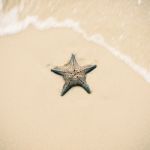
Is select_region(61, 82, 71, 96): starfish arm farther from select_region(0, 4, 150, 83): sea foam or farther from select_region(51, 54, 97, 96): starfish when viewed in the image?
select_region(0, 4, 150, 83): sea foam

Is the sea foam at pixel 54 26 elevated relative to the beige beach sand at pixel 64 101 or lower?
elevated

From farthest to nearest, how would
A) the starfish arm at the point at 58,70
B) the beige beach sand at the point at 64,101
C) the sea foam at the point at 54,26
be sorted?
the sea foam at the point at 54,26 → the starfish arm at the point at 58,70 → the beige beach sand at the point at 64,101

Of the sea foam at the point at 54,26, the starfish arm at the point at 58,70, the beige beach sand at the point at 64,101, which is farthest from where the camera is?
the sea foam at the point at 54,26

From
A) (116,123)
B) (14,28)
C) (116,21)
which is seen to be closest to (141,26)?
(116,21)

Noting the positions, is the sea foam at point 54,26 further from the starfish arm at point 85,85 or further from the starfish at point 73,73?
the starfish arm at point 85,85

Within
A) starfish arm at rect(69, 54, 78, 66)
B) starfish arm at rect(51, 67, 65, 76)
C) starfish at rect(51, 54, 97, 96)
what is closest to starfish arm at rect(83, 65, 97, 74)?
starfish at rect(51, 54, 97, 96)

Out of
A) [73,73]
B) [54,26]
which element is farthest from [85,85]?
[54,26]

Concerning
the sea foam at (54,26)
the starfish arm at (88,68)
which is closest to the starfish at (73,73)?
the starfish arm at (88,68)

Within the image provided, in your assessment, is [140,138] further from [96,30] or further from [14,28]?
[14,28]
